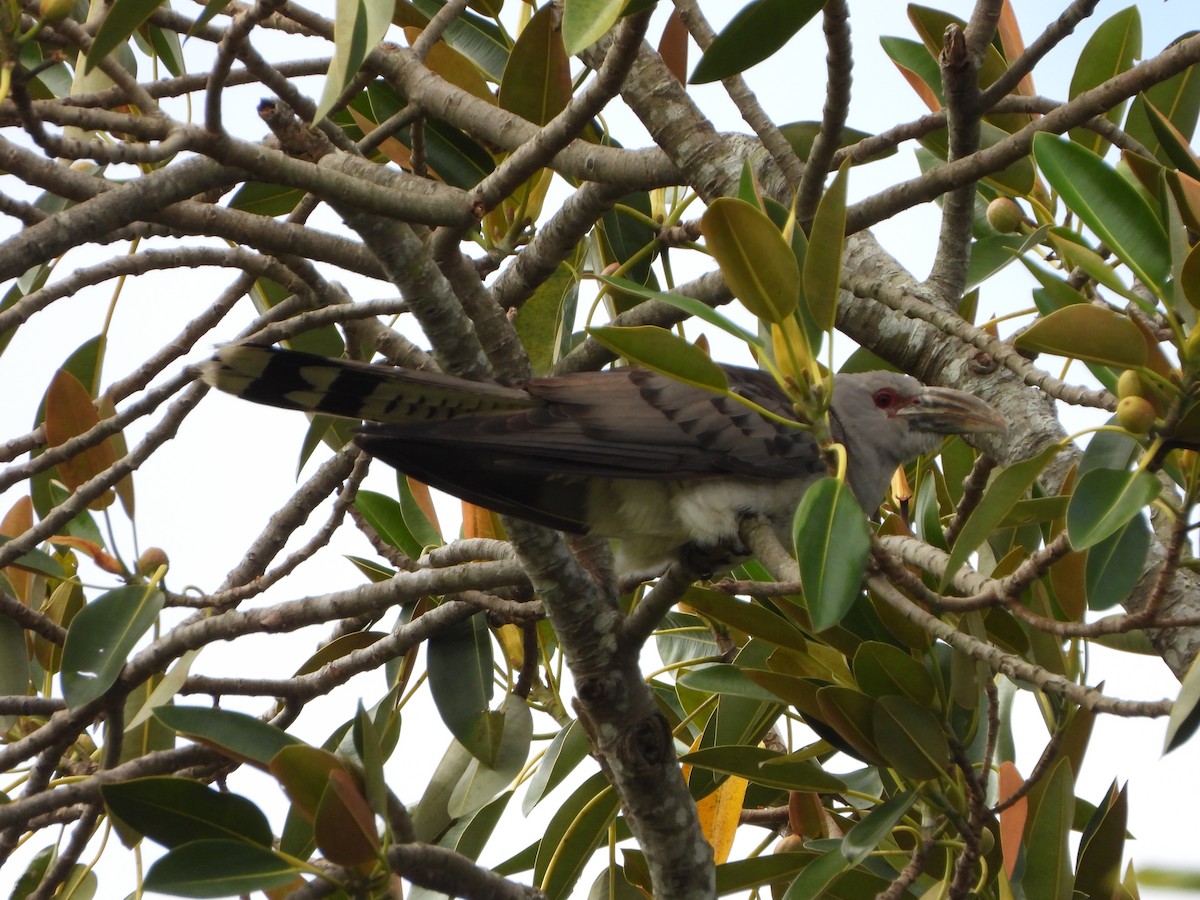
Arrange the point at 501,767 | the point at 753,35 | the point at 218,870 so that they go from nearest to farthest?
the point at 218,870, the point at 753,35, the point at 501,767

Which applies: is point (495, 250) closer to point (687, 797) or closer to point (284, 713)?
point (284, 713)

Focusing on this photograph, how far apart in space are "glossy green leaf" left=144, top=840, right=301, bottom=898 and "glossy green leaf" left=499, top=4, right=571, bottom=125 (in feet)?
7.33

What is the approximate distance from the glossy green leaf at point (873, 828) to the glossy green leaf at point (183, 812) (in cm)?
129

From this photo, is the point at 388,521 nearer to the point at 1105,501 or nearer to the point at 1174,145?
the point at 1105,501

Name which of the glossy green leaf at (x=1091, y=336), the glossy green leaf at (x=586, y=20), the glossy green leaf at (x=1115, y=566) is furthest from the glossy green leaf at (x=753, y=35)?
the glossy green leaf at (x=1115, y=566)

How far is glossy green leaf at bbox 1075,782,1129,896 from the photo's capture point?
2662 millimetres

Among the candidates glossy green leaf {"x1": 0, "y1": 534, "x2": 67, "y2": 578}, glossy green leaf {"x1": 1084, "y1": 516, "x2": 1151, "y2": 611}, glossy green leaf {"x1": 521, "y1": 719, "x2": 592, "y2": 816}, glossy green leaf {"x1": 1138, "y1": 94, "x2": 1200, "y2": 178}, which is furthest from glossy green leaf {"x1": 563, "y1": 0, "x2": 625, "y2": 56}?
glossy green leaf {"x1": 0, "y1": 534, "x2": 67, "y2": 578}

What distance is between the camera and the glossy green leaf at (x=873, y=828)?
254 centimetres

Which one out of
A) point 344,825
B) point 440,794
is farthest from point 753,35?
point 440,794

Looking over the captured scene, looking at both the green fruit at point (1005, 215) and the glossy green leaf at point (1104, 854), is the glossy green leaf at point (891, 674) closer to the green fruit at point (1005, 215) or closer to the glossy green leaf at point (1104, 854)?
the glossy green leaf at point (1104, 854)

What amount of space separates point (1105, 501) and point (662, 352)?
2.82ft

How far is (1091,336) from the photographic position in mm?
2084

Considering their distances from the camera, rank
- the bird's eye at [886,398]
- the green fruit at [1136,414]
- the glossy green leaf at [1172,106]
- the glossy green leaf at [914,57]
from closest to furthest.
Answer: the green fruit at [1136,414]
the glossy green leaf at [1172,106]
the glossy green leaf at [914,57]
the bird's eye at [886,398]

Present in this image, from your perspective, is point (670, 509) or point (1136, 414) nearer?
point (1136, 414)
